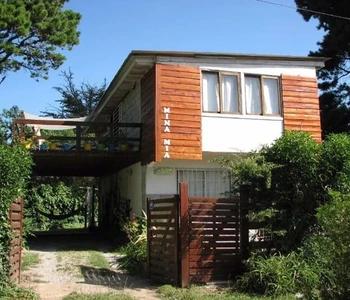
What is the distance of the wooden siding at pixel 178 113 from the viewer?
12.7 metres

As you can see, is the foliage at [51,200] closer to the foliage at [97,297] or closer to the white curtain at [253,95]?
the white curtain at [253,95]

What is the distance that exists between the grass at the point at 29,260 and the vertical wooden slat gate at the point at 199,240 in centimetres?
330

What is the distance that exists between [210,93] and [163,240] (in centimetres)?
590

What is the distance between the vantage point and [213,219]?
27.8 ft

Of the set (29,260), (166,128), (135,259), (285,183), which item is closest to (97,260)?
(135,259)

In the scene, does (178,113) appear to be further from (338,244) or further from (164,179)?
(338,244)

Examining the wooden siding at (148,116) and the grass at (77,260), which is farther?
the wooden siding at (148,116)

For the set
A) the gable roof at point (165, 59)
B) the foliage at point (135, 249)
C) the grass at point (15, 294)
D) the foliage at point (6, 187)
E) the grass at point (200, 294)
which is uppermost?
the gable roof at point (165, 59)

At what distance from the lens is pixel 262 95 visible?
1395 centimetres

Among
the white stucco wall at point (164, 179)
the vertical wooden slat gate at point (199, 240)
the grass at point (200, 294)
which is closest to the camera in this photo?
the grass at point (200, 294)

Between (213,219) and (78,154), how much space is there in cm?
690

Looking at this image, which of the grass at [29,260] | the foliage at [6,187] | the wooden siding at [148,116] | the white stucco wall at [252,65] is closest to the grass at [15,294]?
the foliage at [6,187]

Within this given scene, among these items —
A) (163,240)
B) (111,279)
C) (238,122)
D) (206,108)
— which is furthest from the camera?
(238,122)

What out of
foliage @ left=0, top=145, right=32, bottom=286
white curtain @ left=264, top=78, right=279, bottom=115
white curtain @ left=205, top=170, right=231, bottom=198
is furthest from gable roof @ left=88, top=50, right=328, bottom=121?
foliage @ left=0, top=145, right=32, bottom=286
